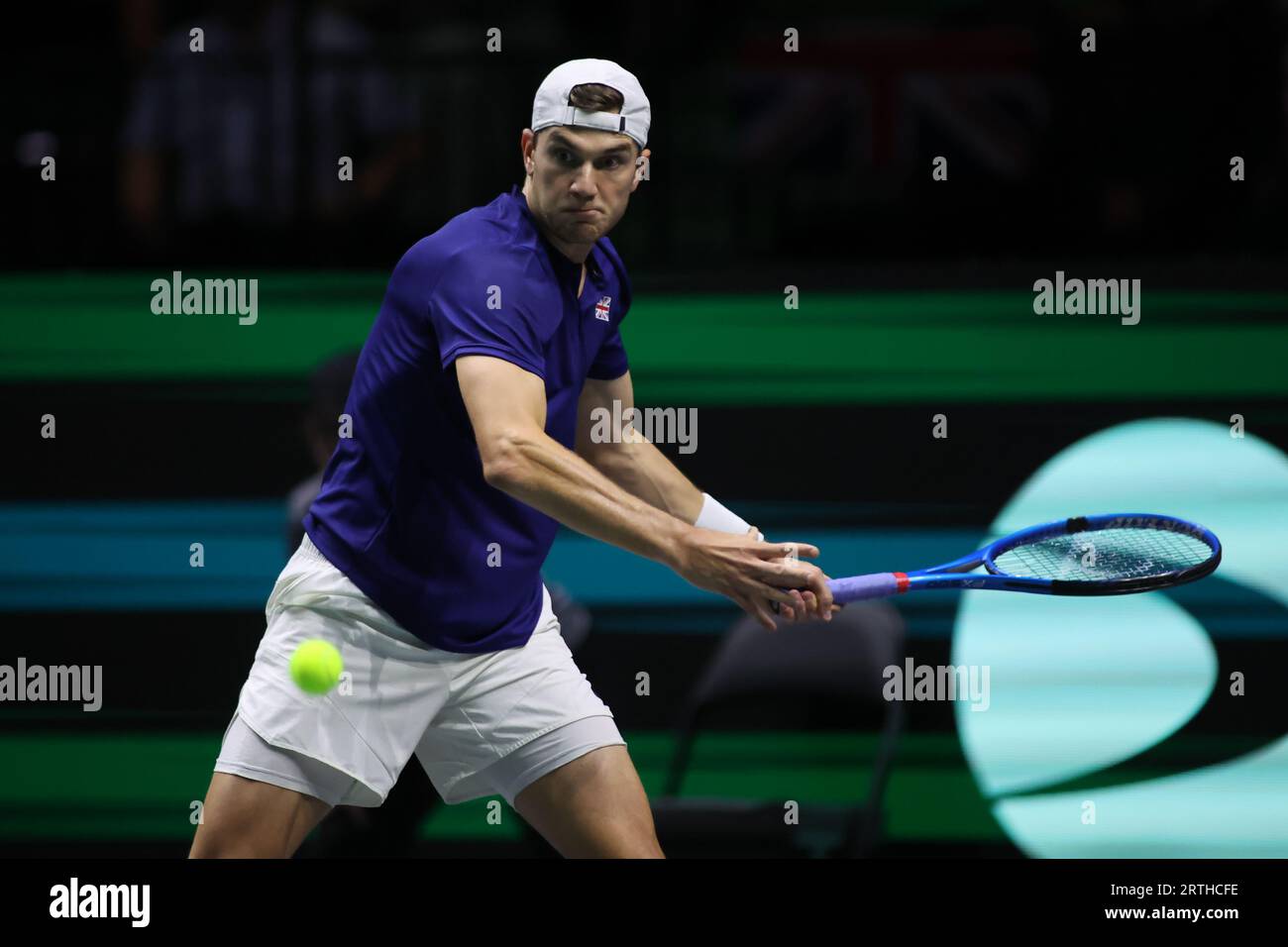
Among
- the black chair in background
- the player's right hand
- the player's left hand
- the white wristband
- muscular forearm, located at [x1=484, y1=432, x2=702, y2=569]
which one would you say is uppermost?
muscular forearm, located at [x1=484, y1=432, x2=702, y2=569]

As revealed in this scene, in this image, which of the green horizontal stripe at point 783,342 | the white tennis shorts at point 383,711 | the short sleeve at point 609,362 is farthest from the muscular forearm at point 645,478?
the green horizontal stripe at point 783,342

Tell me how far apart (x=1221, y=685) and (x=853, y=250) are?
5.58 feet

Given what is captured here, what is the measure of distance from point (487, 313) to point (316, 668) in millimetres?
744

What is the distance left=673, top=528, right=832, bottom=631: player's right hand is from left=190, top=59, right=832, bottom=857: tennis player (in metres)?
0.09

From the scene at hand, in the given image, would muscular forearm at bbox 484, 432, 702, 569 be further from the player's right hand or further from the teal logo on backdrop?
the teal logo on backdrop

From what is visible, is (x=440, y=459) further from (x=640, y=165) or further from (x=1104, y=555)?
(x=1104, y=555)

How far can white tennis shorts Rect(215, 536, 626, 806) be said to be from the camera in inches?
144

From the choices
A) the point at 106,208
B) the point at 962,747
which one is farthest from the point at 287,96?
the point at 962,747

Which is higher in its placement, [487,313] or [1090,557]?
[487,313]

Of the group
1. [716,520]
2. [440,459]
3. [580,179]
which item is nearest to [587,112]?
[580,179]

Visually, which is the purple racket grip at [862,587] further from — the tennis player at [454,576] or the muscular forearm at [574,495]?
the muscular forearm at [574,495]

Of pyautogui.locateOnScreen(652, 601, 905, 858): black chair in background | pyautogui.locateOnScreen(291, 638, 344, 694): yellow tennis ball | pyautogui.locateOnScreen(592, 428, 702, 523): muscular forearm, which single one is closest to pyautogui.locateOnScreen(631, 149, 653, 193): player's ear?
pyautogui.locateOnScreen(592, 428, 702, 523): muscular forearm

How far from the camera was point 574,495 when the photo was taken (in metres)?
3.40

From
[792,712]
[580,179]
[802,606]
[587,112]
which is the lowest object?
[792,712]
